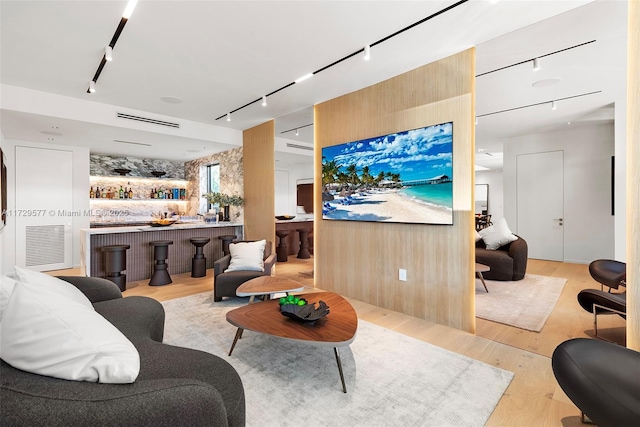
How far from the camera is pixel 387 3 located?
2357 millimetres

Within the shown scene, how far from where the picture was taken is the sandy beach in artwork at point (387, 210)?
3.22 metres

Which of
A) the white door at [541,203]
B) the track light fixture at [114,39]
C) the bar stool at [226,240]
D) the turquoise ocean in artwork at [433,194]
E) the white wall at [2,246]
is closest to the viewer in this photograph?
the track light fixture at [114,39]

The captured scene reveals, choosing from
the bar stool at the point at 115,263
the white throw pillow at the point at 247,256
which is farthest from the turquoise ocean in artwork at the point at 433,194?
the bar stool at the point at 115,263

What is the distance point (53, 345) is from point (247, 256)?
305 centimetres

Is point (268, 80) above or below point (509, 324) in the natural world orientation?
above

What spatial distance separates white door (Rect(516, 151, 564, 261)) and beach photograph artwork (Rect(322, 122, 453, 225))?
497 centimetres

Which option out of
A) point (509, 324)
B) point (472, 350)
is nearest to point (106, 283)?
point (472, 350)

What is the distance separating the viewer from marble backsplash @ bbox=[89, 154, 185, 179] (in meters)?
6.96

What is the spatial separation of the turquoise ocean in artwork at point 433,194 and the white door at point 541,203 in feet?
16.3

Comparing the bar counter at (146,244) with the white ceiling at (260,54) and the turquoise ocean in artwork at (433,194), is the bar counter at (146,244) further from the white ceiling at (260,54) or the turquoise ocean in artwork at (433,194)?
the turquoise ocean in artwork at (433,194)

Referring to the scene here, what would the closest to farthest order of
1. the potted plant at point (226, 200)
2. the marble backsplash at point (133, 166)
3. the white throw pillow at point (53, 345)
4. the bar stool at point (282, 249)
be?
the white throw pillow at point (53, 345)
the potted plant at point (226, 200)
the bar stool at point (282, 249)
the marble backsplash at point (133, 166)

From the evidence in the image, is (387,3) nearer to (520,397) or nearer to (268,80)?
(268,80)

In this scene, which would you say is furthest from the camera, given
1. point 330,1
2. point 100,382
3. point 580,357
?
point 330,1

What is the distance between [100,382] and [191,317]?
8.17ft
